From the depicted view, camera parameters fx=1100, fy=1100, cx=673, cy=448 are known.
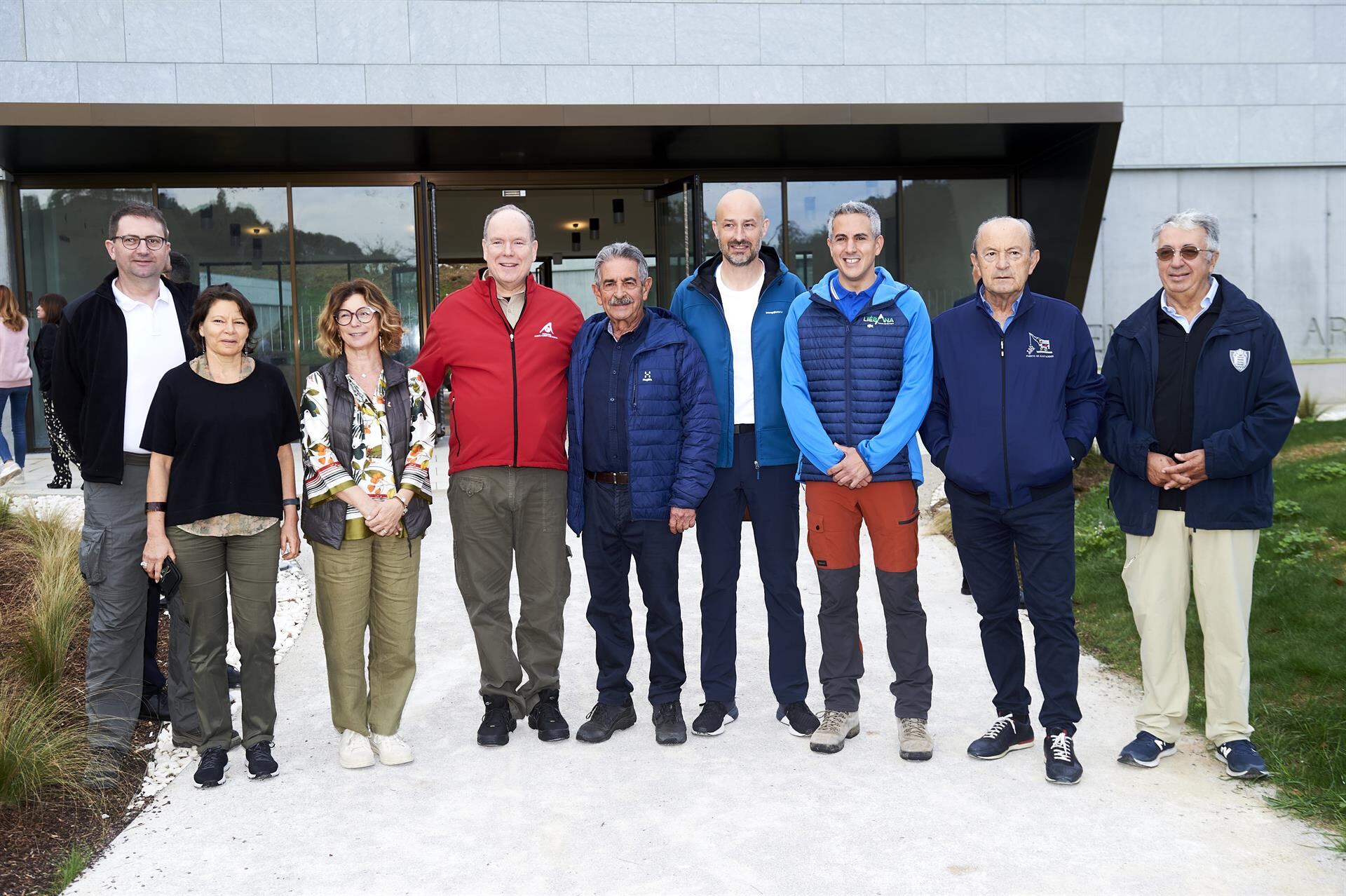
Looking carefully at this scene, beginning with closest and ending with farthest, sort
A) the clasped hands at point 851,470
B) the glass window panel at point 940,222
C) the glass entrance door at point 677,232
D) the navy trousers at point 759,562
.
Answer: the clasped hands at point 851,470 → the navy trousers at point 759,562 → the glass entrance door at point 677,232 → the glass window panel at point 940,222

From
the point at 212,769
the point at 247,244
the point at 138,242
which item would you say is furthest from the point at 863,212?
the point at 247,244

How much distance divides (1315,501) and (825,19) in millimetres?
8824

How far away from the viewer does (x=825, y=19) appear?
13523 mm

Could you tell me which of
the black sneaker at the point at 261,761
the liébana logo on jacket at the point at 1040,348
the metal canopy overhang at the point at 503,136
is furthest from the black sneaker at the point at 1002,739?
the metal canopy overhang at the point at 503,136

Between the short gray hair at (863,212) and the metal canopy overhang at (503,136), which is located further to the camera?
the metal canopy overhang at (503,136)

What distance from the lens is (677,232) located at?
12805 mm

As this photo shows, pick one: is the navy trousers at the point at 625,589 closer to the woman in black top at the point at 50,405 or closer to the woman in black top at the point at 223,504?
the woman in black top at the point at 223,504

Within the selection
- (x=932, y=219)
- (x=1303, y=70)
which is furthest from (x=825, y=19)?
(x=1303, y=70)

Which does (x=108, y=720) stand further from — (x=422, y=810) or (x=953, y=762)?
(x=953, y=762)

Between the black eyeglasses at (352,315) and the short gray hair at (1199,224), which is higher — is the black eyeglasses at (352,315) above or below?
below

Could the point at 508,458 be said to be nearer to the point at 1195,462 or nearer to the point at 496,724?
the point at 496,724

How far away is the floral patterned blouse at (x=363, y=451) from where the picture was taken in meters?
4.22

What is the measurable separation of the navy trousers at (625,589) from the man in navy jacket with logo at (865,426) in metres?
0.64

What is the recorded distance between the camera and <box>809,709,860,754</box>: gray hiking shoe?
4.43 metres
